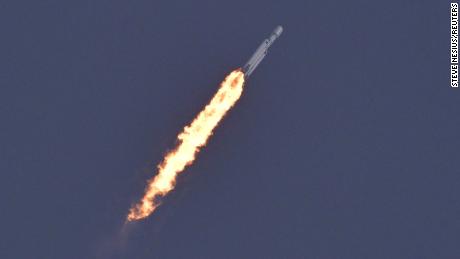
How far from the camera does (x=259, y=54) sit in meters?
164

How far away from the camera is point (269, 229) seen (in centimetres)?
16500

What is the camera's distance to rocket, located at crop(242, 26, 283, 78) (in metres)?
163

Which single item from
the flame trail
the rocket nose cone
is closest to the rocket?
the rocket nose cone

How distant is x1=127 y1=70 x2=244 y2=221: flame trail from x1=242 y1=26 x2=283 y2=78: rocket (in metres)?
1.30

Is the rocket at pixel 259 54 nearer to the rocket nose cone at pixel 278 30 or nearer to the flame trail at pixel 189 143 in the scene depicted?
the rocket nose cone at pixel 278 30

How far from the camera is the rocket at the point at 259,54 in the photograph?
163250 mm

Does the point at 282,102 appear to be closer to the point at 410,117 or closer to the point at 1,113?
the point at 410,117

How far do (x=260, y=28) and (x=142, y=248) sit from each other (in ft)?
130

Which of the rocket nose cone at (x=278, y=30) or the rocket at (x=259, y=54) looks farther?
the rocket nose cone at (x=278, y=30)

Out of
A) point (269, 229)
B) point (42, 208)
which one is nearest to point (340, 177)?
point (269, 229)

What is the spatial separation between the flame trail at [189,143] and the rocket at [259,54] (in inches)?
51.3

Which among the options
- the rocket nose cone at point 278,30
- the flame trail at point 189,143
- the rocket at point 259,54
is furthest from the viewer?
the rocket nose cone at point 278,30

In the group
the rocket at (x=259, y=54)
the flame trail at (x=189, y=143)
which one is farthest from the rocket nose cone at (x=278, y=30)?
the flame trail at (x=189, y=143)

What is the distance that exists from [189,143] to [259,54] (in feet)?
57.4
